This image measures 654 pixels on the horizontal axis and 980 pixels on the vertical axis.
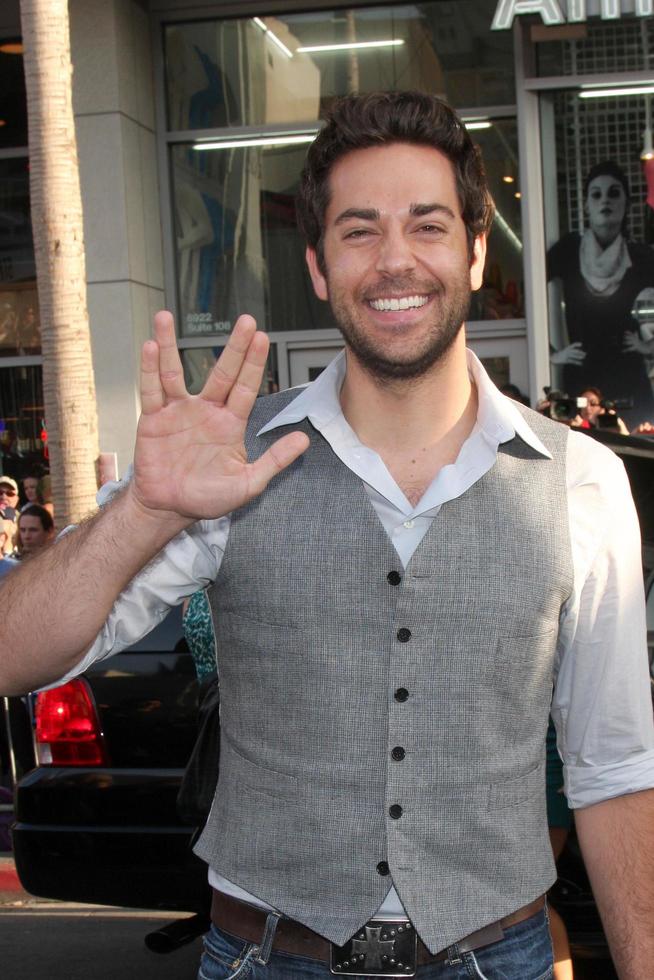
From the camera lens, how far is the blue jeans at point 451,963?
2.05m

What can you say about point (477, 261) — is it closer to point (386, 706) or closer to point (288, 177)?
point (386, 706)

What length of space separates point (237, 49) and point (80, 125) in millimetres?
1704

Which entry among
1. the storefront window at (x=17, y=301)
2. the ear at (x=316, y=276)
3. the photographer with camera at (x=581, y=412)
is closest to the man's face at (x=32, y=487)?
the storefront window at (x=17, y=301)

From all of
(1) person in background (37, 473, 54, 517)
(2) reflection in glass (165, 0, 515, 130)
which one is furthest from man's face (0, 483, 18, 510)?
(2) reflection in glass (165, 0, 515, 130)

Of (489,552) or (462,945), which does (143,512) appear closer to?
(489,552)

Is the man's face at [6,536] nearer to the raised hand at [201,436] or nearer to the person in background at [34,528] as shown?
the person in background at [34,528]

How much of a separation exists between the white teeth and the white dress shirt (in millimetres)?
241

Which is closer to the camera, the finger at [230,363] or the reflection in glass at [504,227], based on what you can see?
the finger at [230,363]

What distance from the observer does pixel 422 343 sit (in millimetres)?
2211

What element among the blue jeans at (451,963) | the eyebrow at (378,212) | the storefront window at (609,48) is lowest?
the blue jeans at (451,963)

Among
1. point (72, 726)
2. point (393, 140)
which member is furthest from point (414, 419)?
point (72, 726)

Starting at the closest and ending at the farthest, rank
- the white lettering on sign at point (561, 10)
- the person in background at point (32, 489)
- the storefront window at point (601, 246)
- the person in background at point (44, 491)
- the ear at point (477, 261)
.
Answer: the ear at point (477, 261) → the white lettering on sign at point (561, 10) → the person in background at point (44, 491) → the person in background at point (32, 489) → the storefront window at point (601, 246)

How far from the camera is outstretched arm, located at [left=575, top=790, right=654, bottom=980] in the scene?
212 cm

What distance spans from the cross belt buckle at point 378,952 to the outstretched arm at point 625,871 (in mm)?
346
